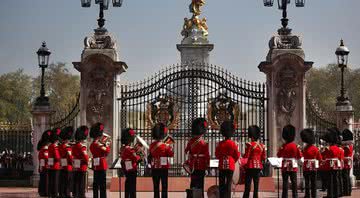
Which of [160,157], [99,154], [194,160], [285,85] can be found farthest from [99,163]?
[285,85]

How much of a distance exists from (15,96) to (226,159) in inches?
1904

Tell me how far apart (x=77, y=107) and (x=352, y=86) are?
4031 cm

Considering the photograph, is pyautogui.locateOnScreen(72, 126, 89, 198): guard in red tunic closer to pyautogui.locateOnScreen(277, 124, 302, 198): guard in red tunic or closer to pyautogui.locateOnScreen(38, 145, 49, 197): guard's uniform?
pyautogui.locateOnScreen(38, 145, 49, 197): guard's uniform

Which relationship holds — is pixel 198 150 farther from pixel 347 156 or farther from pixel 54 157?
pixel 347 156

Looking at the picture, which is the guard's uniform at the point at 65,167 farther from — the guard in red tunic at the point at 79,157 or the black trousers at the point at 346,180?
the black trousers at the point at 346,180

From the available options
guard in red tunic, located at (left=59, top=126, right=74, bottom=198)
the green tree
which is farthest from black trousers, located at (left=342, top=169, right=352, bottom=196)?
the green tree

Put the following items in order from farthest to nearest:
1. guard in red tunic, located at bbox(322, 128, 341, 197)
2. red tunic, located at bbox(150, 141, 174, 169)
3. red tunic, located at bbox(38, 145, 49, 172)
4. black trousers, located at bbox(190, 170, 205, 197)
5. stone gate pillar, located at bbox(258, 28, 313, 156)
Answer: stone gate pillar, located at bbox(258, 28, 313, 156)
red tunic, located at bbox(38, 145, 49, 172)
guard in red tunic, located at bbox(322, 128, 341, 197)
red tunic, located at bbox(150, 141, 174, 169)
black trousers, located at bbox(190, 170, 205, 197)

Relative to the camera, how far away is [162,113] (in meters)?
22.5

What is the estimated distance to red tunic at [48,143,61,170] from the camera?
1769 centimetres

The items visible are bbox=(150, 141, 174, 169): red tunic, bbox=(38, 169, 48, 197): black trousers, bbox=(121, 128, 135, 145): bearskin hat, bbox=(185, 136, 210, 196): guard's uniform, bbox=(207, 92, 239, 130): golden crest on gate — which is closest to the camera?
bbox=(185, 136, 210, 196): guard's uniform

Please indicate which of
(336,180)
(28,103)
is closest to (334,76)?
(28,103)

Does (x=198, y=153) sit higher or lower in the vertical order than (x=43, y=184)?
higher

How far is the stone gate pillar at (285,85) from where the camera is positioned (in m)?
21.6

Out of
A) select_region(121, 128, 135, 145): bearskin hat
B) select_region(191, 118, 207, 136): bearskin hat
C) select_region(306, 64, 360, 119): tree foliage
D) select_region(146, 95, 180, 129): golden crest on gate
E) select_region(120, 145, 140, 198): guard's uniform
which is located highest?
select_region(306, 64, 360, 119): tree foliage
